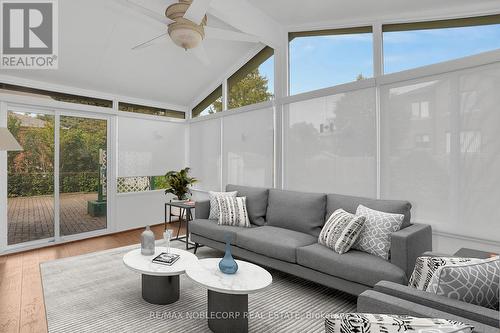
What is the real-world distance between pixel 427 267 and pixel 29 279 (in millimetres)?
4089

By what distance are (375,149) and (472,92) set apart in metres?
1.05

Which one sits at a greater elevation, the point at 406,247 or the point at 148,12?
the point at 148,12

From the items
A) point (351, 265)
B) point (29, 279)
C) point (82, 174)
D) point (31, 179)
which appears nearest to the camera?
point (351, 265)

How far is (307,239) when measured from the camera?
3244 millimetres

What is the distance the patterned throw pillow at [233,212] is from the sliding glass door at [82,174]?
2760mm

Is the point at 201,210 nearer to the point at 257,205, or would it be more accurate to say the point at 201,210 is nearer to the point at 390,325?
the point at 257,205

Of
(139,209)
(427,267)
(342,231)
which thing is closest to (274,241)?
(342,231)

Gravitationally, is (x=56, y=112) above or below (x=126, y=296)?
above

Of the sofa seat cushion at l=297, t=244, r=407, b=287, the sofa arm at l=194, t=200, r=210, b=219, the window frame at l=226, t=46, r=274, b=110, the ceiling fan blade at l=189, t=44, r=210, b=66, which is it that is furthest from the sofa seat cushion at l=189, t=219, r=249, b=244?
the window frame at l=226, t=46, r=274, b=110

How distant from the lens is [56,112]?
186 inches

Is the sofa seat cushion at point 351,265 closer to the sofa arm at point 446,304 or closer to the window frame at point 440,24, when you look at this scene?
the sofa arm at point 446,304

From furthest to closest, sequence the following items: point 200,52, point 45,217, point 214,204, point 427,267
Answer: point 45,217 < point 214,204 < point 200,52 < point 427,267

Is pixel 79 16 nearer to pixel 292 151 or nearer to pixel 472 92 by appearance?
pixel 292 151

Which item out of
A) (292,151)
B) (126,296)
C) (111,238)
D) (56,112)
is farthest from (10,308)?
(292,151)
